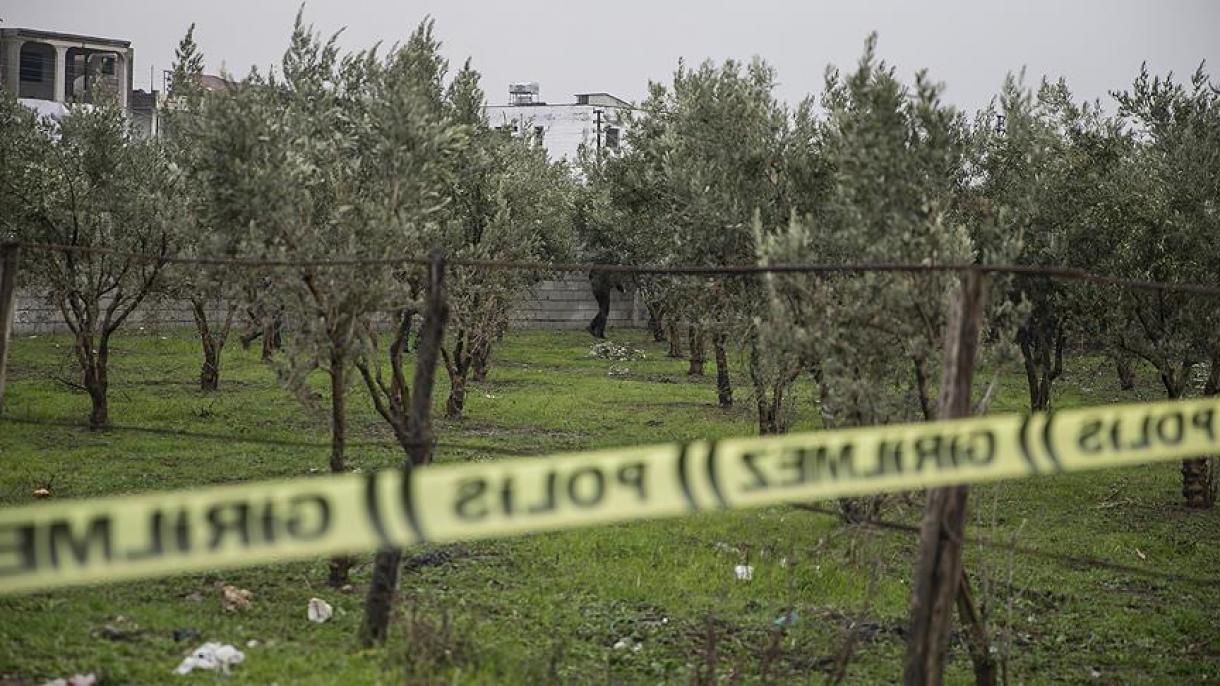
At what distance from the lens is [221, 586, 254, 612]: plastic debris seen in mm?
9570

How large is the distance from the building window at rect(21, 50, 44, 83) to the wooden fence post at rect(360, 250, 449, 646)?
69590 mm

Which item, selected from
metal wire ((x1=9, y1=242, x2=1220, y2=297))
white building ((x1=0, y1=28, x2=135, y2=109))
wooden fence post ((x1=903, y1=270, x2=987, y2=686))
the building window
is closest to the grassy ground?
wooden fence post ((x1=903, y1=270, x2=987, y2=686))

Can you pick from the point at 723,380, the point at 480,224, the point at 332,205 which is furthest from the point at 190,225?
the point at 723,380

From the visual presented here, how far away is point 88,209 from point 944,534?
16.9 meters

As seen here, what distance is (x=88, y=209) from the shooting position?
1989 cm

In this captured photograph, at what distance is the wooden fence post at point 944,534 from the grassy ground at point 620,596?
988 mm

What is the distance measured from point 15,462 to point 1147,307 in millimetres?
14681

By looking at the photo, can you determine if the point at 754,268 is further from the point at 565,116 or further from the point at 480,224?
the point at 565,116

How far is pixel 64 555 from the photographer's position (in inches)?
203

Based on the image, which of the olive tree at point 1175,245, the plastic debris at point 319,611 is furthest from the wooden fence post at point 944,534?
the olive tree at point 1175,245

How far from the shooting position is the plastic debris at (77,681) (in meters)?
7.22

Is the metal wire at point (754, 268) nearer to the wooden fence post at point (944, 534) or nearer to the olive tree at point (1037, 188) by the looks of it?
the wooden fence post at point (944, 534)

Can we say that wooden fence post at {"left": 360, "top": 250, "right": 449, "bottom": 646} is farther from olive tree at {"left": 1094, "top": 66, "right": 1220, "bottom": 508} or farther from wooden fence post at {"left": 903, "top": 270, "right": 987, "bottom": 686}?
olive tree at {"left": 1094, "top": 66, "right": 1220, "bottom": 508}

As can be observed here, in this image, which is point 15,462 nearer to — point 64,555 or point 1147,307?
point 64,555
